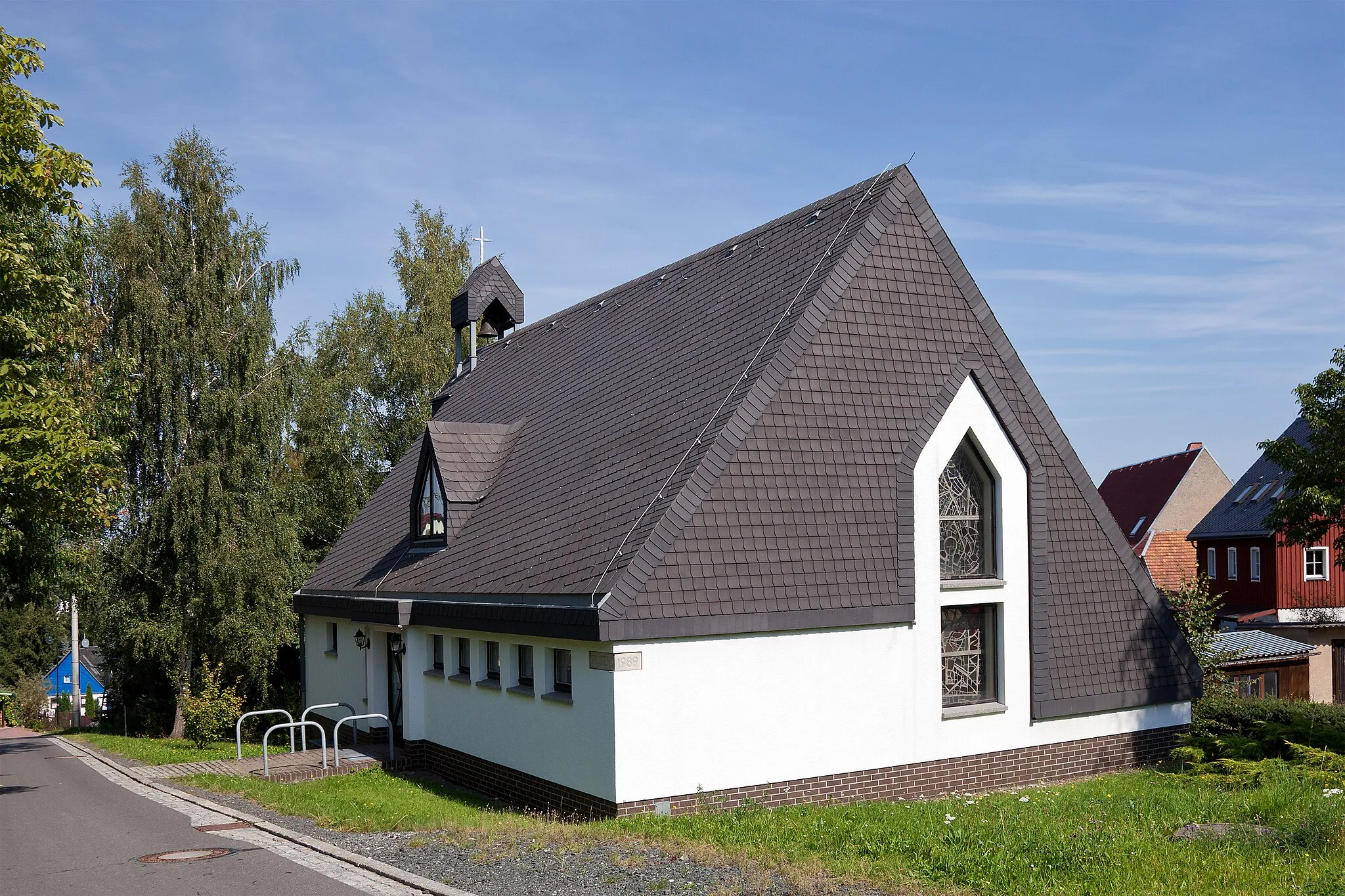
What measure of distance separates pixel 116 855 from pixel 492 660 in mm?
5347

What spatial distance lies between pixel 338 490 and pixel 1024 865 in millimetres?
30420

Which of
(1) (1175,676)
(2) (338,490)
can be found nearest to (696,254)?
(1) (1175,676)

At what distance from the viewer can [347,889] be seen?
9.53 meters

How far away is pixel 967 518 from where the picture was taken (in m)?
14.8

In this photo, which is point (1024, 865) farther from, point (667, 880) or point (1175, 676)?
point (1175, 676)

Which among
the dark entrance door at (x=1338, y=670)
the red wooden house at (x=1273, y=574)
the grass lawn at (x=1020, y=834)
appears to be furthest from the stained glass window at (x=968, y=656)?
the dark entrance door at (x=1338, y=670)

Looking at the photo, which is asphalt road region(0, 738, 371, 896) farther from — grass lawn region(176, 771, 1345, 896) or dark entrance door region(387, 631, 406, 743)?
dark entrance door region(387, 631, 406, 743)

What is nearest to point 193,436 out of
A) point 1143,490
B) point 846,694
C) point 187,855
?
point 187,855

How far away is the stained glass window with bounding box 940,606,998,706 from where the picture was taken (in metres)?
14.4

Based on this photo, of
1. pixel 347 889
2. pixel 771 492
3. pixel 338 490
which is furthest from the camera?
pixel 338 490

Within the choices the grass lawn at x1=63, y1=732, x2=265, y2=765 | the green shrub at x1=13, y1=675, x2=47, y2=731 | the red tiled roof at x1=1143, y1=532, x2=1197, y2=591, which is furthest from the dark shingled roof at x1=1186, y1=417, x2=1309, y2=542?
the green shrub at x1=13, y1=675, x2=47, y2=731

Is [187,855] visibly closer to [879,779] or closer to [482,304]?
[879,779]

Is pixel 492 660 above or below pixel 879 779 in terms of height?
above

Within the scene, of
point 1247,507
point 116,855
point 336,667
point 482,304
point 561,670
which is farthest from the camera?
point 1247,507
